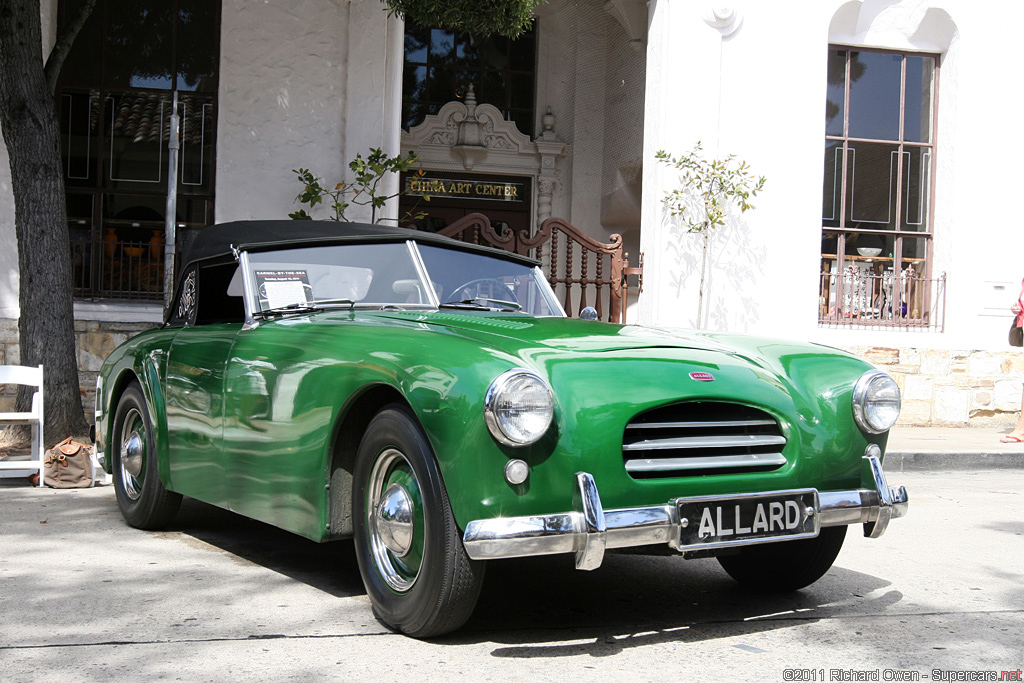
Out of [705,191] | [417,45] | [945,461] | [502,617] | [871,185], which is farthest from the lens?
[417,45]

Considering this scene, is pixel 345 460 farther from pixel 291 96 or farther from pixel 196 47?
pixel 196 47

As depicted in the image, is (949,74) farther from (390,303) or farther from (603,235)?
(390,303)

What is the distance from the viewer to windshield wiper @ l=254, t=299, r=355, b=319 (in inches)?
171

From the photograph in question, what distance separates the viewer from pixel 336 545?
5.09m

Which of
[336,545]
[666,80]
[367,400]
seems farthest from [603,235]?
[367,400]

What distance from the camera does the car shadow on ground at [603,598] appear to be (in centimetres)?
346

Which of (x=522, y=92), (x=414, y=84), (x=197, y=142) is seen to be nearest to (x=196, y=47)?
(x=197, y=142)

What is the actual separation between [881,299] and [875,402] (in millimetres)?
9147

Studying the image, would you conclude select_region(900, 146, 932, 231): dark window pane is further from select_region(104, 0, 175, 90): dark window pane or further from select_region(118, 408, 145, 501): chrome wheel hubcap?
select_region(118, 408, 145, 501): chrome wheel hubcap

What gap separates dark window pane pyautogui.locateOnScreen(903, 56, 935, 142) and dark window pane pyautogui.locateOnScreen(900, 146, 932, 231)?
0.20m

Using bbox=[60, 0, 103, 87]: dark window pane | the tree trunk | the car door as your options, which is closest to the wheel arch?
the car door

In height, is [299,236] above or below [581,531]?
above

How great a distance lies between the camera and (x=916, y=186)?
12555mm

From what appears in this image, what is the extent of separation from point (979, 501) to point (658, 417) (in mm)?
4748
